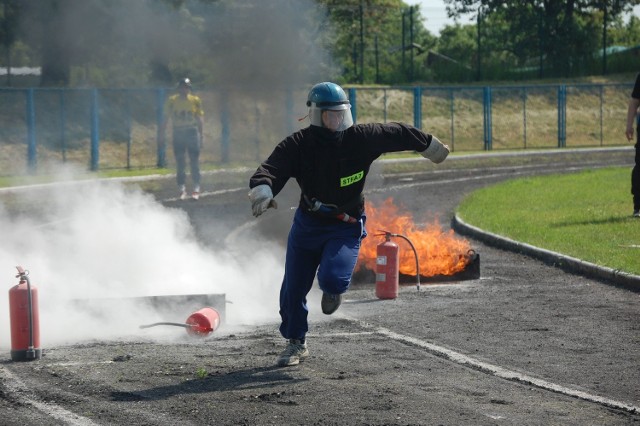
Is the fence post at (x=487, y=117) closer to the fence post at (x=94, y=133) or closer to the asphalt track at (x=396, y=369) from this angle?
the fence post at (x=94, y=133)

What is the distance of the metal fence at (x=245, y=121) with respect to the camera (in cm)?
2609

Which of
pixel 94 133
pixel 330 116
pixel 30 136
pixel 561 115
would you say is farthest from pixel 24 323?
pixel 561 115

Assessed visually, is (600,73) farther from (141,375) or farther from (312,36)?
(141,375)

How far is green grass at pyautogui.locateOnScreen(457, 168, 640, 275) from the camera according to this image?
43.4 ft

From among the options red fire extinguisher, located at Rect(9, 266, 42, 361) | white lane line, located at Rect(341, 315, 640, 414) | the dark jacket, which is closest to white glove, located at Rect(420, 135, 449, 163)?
the dark jacket

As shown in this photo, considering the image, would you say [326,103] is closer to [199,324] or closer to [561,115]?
[199,324]

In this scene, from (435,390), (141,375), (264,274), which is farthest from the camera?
(264,274)

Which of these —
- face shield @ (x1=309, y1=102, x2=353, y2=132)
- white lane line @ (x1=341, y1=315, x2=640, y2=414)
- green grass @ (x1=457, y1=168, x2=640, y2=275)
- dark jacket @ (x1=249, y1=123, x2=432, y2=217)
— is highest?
face shield @ (x1=309, y1=102, x2=353, y2=132)

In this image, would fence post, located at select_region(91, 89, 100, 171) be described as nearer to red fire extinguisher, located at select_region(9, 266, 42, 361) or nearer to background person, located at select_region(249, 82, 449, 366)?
red fire extinguisher, located at select_region(9, 266, 42, 361)

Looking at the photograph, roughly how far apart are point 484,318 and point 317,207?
2.47 meters

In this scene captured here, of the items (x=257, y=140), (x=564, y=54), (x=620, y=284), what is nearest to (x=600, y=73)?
(x=564, y=54)

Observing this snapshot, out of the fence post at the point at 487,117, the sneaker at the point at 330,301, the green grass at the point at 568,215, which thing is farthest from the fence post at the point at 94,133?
the sneaker at the point at 330,301

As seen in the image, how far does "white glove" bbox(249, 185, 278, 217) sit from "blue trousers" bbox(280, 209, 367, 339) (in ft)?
1.75

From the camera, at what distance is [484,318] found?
9422mm
